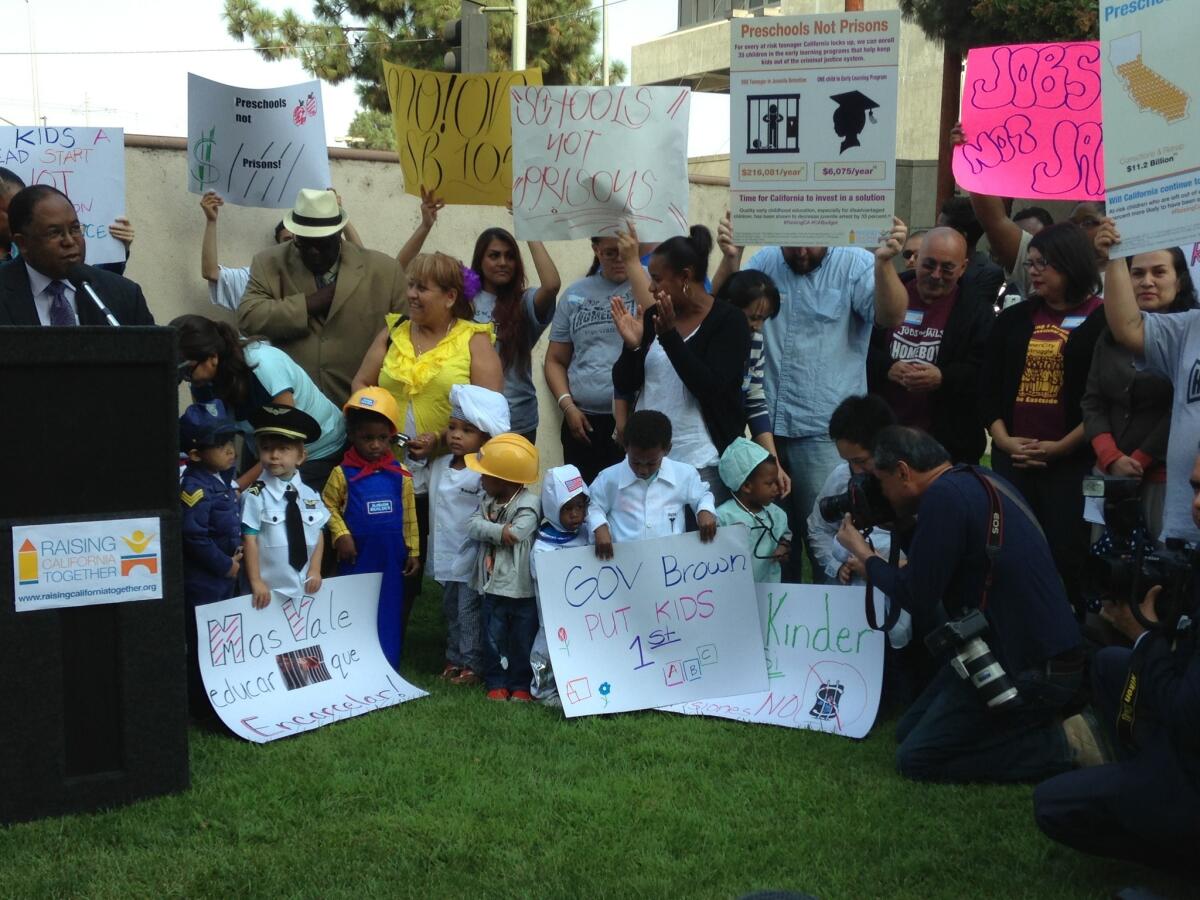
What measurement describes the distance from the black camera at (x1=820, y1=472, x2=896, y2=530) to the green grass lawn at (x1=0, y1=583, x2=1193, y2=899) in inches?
36.3

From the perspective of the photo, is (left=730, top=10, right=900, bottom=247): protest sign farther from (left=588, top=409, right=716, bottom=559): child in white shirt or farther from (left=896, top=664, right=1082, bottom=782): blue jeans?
(left=896, top=664, right=1082, bottom=782): blue jeans

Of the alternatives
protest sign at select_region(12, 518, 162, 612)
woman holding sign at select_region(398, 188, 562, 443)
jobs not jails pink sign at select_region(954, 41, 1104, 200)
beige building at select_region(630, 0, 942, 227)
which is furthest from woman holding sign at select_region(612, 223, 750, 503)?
Result: beige building at select_region(630, 0, 942, 227)

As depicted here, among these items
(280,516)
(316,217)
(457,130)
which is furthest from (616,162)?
(280,516)

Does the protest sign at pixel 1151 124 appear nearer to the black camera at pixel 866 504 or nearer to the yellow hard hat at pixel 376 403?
the black camera at pixel 866 504

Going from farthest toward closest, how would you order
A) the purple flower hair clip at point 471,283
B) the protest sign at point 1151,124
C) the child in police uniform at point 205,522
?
1. the purple flower hair clip at point 471,283
2. the child in police uniform at point 205,522
3. the protest sign at point 1151,124

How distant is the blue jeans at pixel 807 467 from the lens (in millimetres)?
6586

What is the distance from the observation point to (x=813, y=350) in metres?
6.59

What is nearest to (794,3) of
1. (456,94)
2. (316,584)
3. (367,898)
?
(456,94)

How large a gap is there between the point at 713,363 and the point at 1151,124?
2164mm

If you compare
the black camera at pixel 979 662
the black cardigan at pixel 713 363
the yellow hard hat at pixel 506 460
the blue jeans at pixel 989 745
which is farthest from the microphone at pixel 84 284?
the blue jeans at pixel 989 745

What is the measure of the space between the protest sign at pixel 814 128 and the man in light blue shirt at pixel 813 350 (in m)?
0.28

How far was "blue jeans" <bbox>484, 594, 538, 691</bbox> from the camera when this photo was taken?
247 inches

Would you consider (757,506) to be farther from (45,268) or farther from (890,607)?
(45,268)

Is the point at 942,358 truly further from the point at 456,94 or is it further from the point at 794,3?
the point at 794,3
